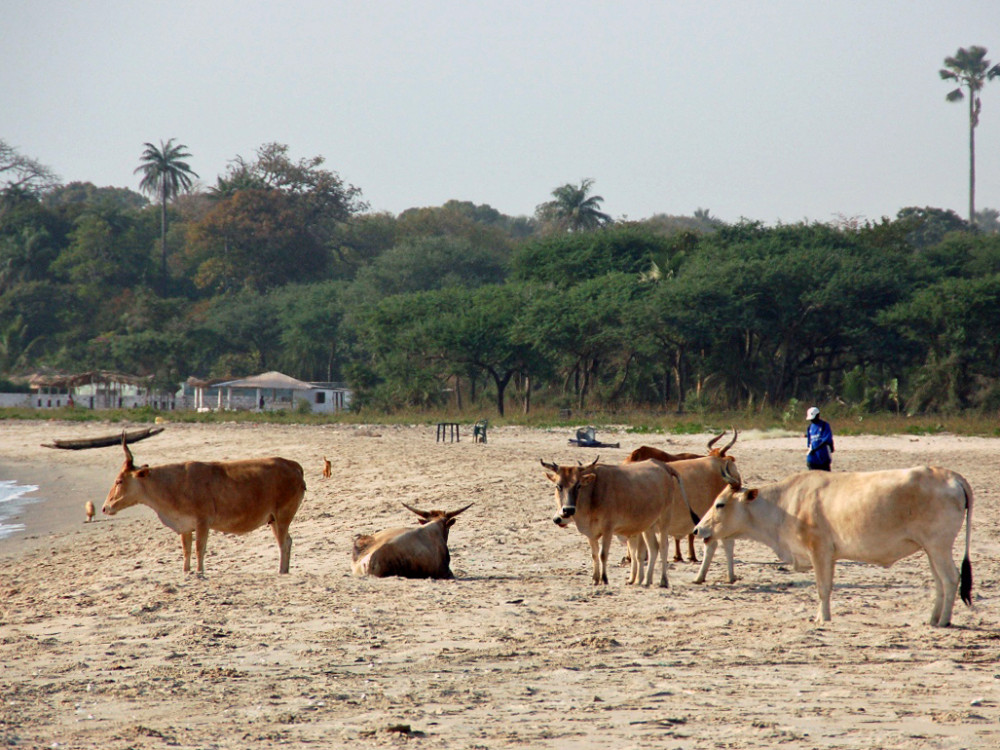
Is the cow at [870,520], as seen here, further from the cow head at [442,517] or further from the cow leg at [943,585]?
the cow head at [442,517]

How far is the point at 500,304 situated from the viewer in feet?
183

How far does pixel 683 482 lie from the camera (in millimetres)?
11938

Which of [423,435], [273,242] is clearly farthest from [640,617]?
[273,242]

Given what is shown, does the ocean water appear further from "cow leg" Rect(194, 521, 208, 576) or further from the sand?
"cow leg" Rect(194, 521, 208, 576)

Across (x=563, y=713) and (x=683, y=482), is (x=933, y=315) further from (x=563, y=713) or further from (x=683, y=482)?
(x=563, y=713)

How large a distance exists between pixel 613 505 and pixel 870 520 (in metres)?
2.62

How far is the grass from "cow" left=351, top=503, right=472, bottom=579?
80.1 feet

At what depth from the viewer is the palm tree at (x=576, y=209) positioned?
271ft

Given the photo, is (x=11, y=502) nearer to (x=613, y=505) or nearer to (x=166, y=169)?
(x=613, y=505)

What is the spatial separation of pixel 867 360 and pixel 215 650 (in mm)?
44342

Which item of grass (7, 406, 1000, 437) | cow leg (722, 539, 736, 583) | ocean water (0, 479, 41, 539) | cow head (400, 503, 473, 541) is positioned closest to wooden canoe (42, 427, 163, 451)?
ocean water (0, 479, 41, 539)

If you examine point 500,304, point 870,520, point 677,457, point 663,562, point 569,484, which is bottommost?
point 663,562

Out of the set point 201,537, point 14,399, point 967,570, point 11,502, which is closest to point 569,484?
point 967,570

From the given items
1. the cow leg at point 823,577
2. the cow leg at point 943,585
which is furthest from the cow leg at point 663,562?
the cow leg at point 943,585
